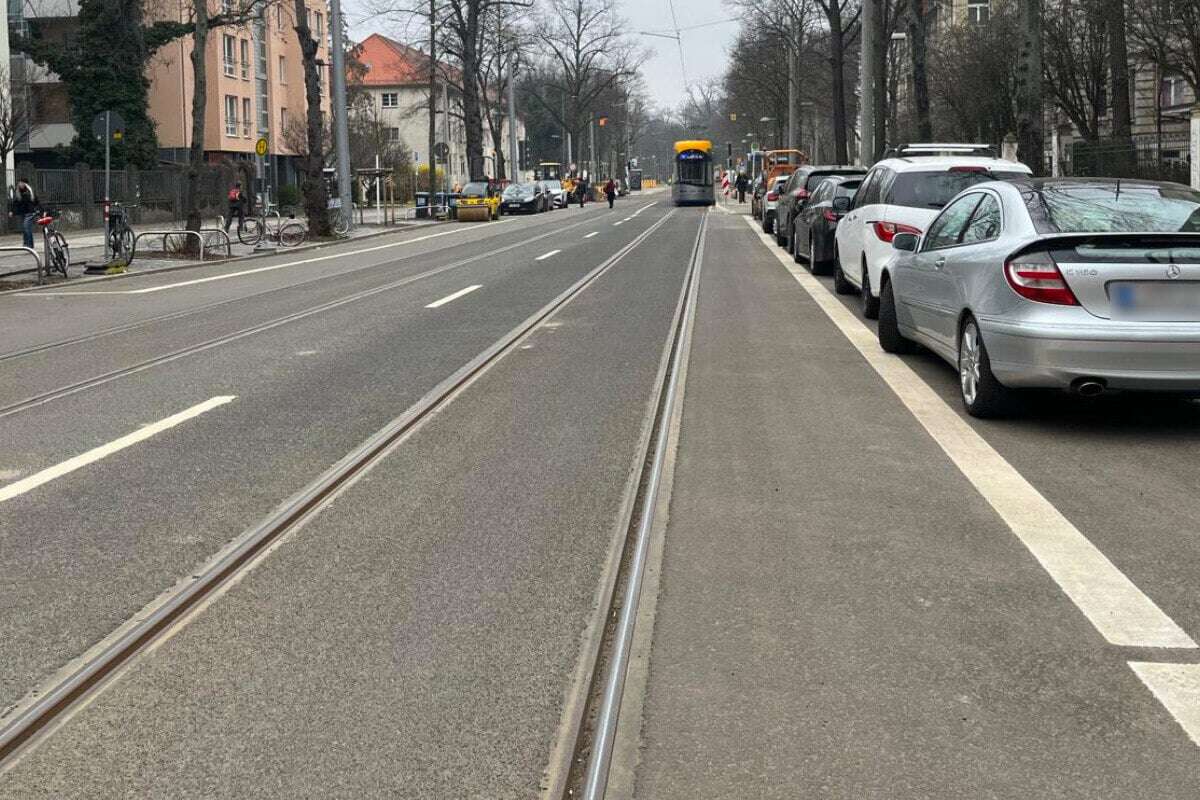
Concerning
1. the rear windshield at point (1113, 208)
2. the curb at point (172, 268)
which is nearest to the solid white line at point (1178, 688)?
the rear windshield at point (1113, 208)

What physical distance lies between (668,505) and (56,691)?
Answer: 116 inches

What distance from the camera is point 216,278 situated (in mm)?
21406

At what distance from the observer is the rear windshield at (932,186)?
1307 cm

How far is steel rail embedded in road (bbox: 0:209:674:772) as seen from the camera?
12.2 feet

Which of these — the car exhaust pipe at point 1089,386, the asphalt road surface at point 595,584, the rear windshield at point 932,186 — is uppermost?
the rear windshield at point 932,186

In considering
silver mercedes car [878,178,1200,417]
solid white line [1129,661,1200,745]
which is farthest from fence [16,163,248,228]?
solid white line [1129,661,1200,745]

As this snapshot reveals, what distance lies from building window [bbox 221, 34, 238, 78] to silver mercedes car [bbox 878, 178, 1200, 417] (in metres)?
59.3

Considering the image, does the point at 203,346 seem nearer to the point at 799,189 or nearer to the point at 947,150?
the point at 947,150

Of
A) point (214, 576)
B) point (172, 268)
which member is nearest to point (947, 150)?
point (172, 268)

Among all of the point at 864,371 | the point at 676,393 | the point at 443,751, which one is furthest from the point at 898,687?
the point at 864,371

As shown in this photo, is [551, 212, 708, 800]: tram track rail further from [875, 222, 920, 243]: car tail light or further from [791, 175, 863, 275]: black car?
[791, 175, 863, 275]: black car

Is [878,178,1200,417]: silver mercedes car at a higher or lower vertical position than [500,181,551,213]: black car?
lower

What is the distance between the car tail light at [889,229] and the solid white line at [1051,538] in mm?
3361

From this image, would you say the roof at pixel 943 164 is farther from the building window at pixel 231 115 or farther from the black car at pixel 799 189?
the building window at pixel 231 115
